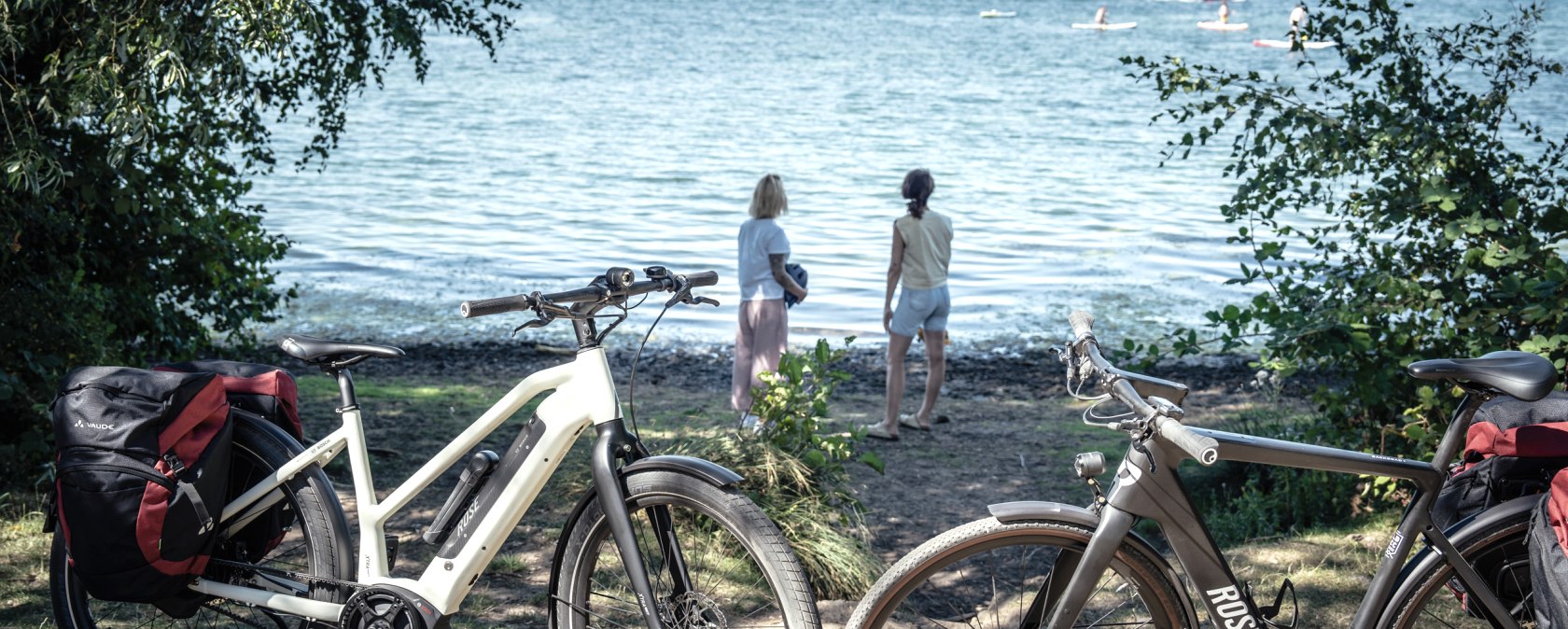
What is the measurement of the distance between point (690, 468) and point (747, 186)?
18.8 meters

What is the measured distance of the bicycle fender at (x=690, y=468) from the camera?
3162 millimetres

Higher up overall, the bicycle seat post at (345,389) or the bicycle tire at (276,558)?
the bicycle seat post at (345,389)

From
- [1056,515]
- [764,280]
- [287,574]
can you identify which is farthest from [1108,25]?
[1056,515]

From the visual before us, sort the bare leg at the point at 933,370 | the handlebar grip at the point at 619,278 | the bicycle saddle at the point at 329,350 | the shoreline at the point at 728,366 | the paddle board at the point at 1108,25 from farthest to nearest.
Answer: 1. the paddle board at the point at 1108,25
2. the shoreline at the point at 728,366
3. the bare leg at the point at 933,370
4. the bicycle saddle at the point at 329,350
5. the handlebar grip at the point at 619,278

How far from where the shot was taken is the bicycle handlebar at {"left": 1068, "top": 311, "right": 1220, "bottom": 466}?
2664 mm

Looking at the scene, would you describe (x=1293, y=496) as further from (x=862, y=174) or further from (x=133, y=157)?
(x=862, y=174)

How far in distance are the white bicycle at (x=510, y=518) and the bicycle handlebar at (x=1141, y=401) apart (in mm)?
838

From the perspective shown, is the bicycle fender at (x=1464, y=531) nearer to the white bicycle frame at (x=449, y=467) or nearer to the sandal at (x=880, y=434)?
the white bicycle frame at (x=449, y=467)

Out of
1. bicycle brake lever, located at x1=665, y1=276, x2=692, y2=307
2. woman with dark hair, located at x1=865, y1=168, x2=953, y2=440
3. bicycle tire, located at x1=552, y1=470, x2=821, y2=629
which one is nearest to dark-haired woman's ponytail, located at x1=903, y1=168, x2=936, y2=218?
woman with dark hair, located at x1=865, y1=168, x2=953, y2=440

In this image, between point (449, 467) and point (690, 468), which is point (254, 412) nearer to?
point (449, 467)

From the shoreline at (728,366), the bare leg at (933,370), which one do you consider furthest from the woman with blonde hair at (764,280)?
the shoreline at (728,366)

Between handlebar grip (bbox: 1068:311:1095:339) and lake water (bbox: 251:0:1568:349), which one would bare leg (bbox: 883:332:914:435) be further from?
handlebar grip (bbox: 1068:311:1095:339)

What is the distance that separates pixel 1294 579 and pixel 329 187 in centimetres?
1893

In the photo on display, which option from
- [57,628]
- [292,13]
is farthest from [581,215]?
[57,628]
